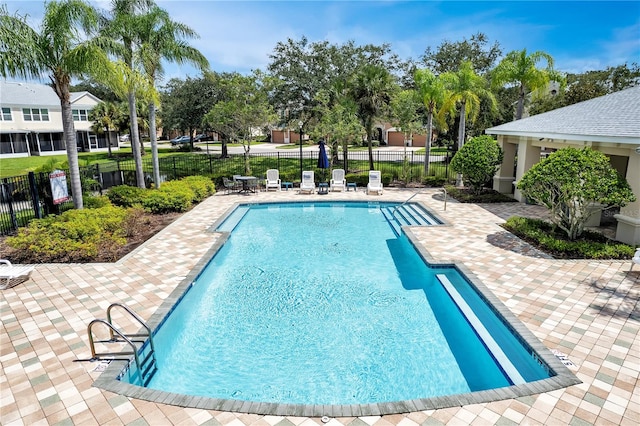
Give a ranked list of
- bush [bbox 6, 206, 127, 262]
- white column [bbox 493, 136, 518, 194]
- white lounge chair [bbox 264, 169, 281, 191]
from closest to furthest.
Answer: bush [bbox 6, 206, 127, 262], white column [bbox 493, 136, 518, 194], white lounge chair [bbox 264, 169, 281, 191]

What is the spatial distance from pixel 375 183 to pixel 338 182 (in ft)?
6.64

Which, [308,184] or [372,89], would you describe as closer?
[308,184]

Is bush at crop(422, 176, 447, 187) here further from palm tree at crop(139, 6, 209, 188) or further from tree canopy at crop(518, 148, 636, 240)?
palm tree at crop(139, 6, 209, 188)

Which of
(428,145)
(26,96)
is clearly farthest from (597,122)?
(26,96)

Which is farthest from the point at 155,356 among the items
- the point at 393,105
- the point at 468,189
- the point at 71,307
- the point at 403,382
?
the point at 393,105

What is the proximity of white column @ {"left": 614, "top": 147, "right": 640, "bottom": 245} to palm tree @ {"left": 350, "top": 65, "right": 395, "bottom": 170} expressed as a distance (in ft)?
43.4

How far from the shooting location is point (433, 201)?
16.9m

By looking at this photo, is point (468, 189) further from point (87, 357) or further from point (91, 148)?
point (91, 148)

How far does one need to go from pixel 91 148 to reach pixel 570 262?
46.2m

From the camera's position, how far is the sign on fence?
11477 mm

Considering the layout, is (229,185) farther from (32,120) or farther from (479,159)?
(32,120)

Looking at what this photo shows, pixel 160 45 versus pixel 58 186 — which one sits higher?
pixel 160 45

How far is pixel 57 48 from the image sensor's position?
34.0 feet

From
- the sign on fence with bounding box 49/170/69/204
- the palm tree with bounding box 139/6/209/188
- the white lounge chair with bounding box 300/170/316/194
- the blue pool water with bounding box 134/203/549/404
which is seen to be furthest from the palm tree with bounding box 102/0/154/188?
the blue pool water with bounding box 134/203/549/404
